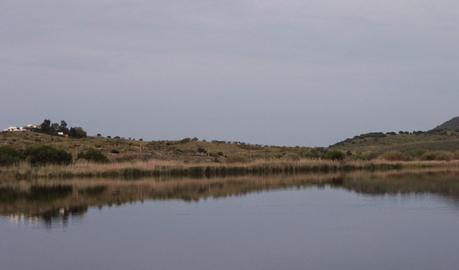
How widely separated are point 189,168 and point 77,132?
32201 mm

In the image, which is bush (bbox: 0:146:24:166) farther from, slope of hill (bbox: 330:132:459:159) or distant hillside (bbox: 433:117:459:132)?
distant hillside (bbox: 433:117:459:132)

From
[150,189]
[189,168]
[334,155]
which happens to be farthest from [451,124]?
[150,189]

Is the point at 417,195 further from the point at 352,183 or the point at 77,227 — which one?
the point at 77,227

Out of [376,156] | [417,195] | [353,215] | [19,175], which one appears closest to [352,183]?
[417,195]

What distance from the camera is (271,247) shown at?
47.2 ft

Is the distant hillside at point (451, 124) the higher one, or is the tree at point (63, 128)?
the distant hillside at point (451, 124)

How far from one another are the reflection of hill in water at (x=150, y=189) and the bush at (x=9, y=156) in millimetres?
5440

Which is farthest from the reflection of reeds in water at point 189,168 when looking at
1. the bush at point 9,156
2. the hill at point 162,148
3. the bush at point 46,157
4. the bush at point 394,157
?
the bush at point 394,157

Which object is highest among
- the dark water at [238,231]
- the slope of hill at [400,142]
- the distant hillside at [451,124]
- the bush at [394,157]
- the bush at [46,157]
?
the distant hillside at [451,124]

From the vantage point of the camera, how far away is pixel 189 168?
40.0 meters

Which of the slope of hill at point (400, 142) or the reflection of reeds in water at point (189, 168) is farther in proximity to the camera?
the slope of hill at point (400, 142)

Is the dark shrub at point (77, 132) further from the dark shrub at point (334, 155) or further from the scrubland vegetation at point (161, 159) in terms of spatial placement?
the dark shrub at point (334, 155)

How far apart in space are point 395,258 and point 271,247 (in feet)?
8.18

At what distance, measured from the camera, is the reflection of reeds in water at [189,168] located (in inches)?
1407
